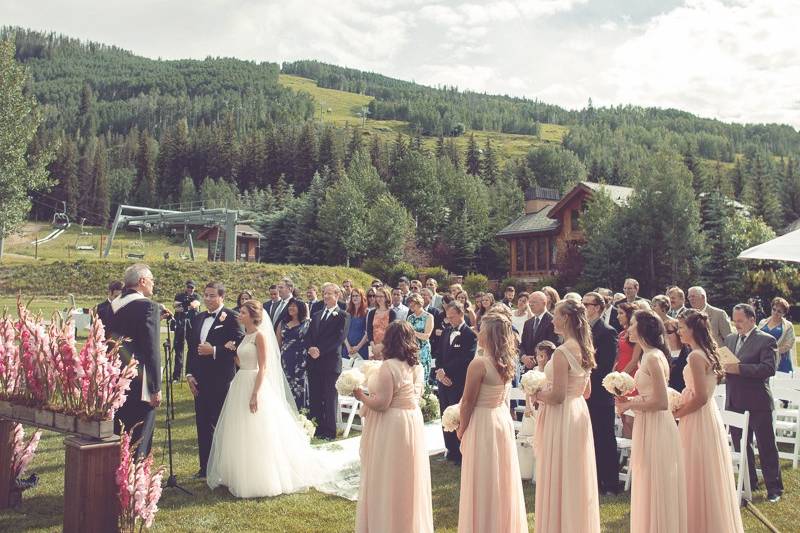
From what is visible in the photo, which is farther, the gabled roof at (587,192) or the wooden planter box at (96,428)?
the gabled roof at (587,192)

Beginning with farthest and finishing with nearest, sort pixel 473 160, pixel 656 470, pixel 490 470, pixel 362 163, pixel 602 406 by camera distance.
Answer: pixel 473 160 → pixel 362 163 → pixel 602 406 → pixel 656 470 → pixel 490 470

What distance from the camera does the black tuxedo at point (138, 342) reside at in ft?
22.0

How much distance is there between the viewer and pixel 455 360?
867 centimetres

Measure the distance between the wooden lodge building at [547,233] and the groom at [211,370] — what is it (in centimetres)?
3660

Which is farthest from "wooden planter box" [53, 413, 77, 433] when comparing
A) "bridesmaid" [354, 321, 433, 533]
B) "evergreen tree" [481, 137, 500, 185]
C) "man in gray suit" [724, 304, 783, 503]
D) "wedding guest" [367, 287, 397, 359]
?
"evergreen tree" [481, 137, 500, 185]

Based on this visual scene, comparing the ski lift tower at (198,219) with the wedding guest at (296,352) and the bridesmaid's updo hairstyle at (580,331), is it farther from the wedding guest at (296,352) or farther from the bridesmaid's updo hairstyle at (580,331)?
the bridesmaid's updo hairstyle at (580,331)

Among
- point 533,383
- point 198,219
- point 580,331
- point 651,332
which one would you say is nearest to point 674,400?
point 651,332

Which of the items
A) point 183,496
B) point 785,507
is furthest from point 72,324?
point 785,507

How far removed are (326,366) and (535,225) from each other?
137 ft

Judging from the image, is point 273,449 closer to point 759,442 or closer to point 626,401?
point 626,401

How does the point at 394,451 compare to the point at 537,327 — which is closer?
the point at 394,451

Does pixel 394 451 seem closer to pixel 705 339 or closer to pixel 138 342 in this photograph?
pixel 705 339

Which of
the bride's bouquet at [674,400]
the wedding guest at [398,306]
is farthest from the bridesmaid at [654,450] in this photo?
the wedding guest at [398,306]

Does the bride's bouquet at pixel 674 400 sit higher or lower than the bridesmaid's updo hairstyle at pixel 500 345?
lower
